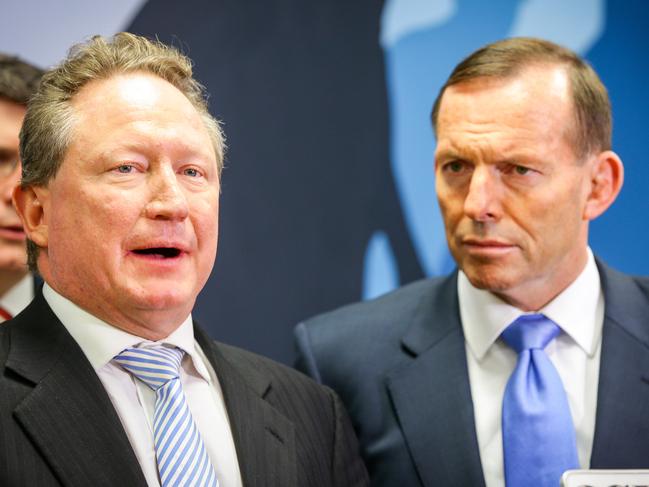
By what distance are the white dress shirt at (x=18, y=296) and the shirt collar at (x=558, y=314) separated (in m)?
1.10

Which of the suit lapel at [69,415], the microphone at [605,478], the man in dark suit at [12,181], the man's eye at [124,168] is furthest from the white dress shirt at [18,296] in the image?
the microphone at [605,478]

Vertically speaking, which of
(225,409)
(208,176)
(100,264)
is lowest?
(225,409)

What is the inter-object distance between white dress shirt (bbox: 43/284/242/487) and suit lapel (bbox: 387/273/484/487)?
567 mm

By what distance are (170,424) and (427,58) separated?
1912 mm

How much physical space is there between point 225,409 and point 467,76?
3.50 feet

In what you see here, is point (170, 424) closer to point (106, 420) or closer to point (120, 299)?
point (106, 420)

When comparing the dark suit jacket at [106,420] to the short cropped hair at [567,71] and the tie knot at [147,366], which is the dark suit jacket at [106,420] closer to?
the tie knot at [147,366]

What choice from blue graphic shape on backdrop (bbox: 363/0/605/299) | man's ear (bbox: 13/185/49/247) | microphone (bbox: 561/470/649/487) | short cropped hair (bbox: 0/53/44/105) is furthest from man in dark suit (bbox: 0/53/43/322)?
microphone (bbox: 561/470/649/487)

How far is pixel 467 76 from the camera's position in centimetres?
242

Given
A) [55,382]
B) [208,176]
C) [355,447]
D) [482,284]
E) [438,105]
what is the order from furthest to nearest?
[438,105]
[482,284]
[355,447]
[208,176]
[55,382]

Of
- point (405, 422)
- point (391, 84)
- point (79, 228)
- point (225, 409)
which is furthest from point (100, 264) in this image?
point (391, 84)

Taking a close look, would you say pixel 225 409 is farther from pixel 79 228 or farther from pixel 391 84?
pixel 391 84

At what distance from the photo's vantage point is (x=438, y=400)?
2291 mm

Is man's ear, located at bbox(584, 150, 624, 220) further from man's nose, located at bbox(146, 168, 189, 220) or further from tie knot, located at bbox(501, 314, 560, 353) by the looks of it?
man's nose, located at bbox(146, 168, 189, 220)
